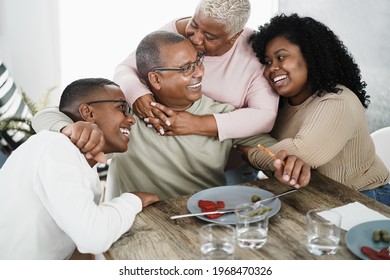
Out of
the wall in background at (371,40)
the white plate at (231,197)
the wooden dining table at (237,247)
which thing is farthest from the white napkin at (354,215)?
the wall in background at (371,40)

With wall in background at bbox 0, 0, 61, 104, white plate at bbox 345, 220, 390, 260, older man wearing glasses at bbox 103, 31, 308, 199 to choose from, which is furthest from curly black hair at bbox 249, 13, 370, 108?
wall in background at bbox 0, 0, 61, 104

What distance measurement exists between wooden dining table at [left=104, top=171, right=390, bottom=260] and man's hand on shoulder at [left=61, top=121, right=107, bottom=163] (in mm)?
208

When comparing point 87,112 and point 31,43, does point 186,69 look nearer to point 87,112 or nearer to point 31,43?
point 87,112

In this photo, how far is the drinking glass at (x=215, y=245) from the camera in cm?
113

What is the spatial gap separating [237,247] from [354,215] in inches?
14.0

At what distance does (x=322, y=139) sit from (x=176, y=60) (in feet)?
1.75

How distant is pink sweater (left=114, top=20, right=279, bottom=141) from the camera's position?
170cm

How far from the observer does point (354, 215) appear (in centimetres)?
131

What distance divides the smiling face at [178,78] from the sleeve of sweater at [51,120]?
32 centimetres

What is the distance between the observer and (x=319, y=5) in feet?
11.2

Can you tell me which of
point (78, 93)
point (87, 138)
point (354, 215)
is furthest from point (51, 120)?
point (354, 215)

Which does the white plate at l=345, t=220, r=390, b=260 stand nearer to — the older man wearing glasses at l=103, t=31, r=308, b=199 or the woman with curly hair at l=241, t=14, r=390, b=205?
the woman with curly hair at l=241, t=14, r=390, b=205
